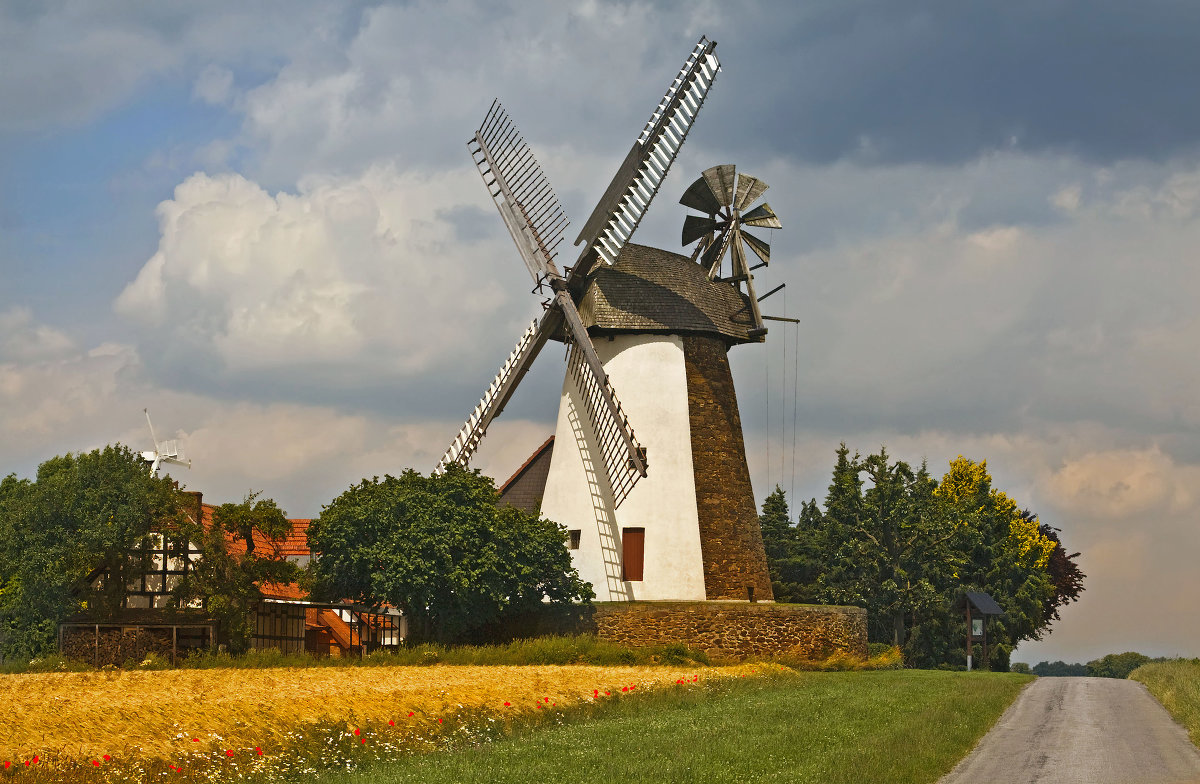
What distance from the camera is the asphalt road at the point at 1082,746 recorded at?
16.0 meters

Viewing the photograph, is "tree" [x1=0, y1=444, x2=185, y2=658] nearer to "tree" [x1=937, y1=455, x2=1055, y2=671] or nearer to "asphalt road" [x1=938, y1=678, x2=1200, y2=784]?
"asphalt road" [x1=938, y1=678, x2=1200, y2=784]

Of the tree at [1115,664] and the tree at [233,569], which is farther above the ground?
the tree at [233,569]

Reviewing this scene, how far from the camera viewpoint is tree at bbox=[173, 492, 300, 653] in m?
35.4

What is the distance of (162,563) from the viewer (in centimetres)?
3803

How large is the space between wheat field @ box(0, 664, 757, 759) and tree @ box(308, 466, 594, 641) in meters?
3.44

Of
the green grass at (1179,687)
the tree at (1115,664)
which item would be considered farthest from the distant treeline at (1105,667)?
the green grass at (1179,687)

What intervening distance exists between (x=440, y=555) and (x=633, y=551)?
20.6ft

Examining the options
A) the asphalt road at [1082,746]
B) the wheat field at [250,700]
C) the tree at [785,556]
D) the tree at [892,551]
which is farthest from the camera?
the tree at [785,556]

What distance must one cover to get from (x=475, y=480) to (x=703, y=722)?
18970 millimetres

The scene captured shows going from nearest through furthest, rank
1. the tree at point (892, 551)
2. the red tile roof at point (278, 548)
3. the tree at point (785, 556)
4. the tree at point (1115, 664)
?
the red tile roof at point (278, 548) → the tree at point (892, 551) → the tree at point (785, 556) → the tree at point (1115, 664)

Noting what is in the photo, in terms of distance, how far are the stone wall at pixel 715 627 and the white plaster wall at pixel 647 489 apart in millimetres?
1069

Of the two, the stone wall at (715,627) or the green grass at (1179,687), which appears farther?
the stone wall at (715,627)

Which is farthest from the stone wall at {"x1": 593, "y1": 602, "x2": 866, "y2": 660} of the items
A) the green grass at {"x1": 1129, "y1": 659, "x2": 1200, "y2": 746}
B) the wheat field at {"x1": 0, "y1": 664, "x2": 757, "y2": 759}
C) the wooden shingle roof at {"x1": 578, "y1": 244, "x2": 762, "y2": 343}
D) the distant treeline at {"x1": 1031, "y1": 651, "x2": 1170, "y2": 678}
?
the distant treeline at {"x1": 1031, "y1": 651, "x2": 1170, "y2": 678}

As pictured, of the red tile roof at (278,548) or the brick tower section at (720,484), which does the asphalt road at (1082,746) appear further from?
the red tile roof at (278,548)
